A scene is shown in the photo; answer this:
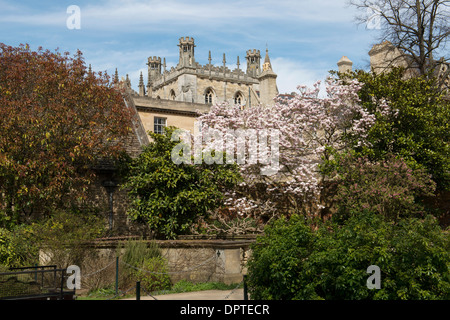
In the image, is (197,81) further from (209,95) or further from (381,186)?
(381,186)

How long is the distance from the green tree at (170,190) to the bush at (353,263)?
26.6 ft

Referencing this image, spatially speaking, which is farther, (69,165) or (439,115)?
(439,115)

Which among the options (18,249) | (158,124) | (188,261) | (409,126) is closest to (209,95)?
(158,124)

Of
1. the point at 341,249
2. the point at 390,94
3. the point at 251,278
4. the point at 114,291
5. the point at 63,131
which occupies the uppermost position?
the point at 390,94

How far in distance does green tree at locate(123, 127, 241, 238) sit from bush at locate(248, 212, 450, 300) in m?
8.12

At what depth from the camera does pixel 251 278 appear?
9961 millimetres

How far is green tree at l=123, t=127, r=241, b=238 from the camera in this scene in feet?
58.4

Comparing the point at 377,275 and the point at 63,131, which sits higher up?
the point at 63,131

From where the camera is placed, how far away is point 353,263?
342 inches

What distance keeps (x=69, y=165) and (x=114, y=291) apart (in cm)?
589

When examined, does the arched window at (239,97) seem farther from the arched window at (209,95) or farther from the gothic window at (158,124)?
the gothic window at (158,124)
